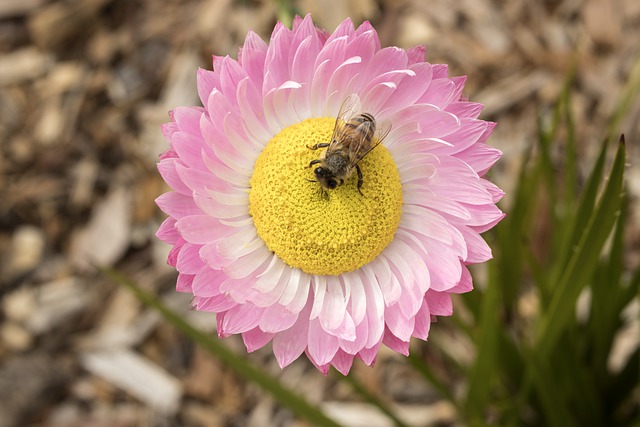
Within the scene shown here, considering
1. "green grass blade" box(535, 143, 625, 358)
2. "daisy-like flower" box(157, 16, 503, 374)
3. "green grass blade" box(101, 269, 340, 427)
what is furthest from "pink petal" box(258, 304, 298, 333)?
"green grass blade" box(535, 143, 625, 358)

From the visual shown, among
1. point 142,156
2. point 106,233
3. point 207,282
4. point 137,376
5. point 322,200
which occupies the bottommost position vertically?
point 137,376

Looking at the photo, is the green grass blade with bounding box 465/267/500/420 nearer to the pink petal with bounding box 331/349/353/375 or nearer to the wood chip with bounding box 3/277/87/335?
the pink petal with bounding box 331/349/353/375

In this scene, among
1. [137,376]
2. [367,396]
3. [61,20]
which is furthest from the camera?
[61,20]

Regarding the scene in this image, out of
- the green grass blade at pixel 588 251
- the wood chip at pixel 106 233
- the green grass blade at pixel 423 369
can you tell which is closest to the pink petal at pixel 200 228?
the green grass blade at pixel 423 369

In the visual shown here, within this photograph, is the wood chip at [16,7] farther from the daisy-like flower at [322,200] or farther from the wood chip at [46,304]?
the daisy-like flower at [322,200]

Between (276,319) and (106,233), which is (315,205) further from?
(106,233)

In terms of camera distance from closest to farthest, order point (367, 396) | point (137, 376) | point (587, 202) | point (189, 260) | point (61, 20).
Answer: point (189, 260) → point (587, 202) → point (367, 396) → point (137, 376) → point (61, 20)

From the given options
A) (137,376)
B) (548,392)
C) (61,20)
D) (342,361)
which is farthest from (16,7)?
(548,392)
